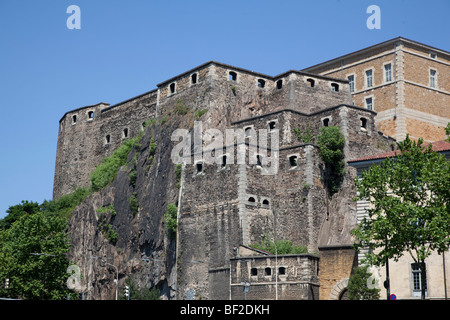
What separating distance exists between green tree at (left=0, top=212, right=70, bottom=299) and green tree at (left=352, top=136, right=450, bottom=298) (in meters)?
30.5

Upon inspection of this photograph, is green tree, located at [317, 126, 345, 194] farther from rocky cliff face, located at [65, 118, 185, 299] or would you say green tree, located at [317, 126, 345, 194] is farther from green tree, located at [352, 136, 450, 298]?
green tree, located at [352, 136, 450, 298]

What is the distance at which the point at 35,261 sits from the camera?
63156mm

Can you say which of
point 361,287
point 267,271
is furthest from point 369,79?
point 361,287

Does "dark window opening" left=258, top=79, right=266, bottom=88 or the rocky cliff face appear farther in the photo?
"dark window opening" left=258, top=79, right=266, bottom=88

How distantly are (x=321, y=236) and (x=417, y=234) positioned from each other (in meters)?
17.0

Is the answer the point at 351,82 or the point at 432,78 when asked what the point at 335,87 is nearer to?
the point at 351,82

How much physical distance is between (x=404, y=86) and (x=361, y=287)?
28.2m

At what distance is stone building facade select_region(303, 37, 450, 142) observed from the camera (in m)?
66.8

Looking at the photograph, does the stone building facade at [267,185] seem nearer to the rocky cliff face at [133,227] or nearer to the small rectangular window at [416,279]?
the rocky cliff face at [133,227]

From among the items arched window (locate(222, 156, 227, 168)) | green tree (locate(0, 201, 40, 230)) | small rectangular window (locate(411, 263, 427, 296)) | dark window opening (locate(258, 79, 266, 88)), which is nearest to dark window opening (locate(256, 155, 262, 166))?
arched window (locate(222, 156, 227, 168))

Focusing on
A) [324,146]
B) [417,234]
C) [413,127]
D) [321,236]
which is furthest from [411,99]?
[417,234]

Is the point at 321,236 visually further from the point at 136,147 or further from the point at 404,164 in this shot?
the point at 136,147

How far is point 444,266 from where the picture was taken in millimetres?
41062
